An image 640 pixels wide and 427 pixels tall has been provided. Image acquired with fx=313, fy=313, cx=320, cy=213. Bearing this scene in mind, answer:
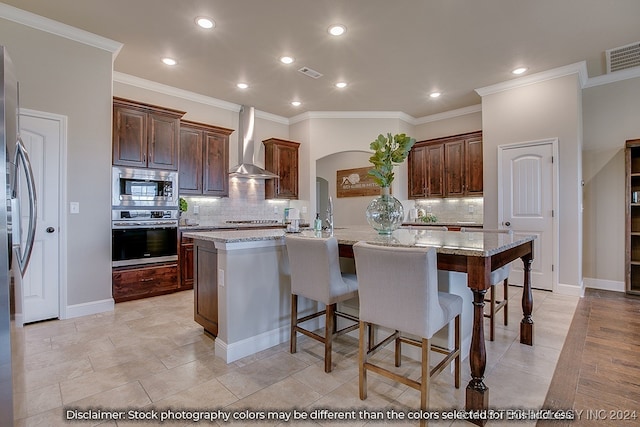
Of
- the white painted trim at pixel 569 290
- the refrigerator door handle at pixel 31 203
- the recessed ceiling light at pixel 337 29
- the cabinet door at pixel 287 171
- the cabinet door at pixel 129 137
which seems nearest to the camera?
the refrigerator door handle at pixel 31 203

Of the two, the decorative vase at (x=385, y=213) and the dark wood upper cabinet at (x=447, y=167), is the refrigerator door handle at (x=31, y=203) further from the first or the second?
the dark wood upper cabinet at (x=447, y=167)

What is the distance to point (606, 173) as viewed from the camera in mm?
4410

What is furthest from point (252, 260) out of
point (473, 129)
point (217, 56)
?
point (473, 129)

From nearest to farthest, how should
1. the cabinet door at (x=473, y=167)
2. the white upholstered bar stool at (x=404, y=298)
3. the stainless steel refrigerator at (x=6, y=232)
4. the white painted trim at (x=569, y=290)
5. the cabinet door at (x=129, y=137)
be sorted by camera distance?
the stainless steel refrigerator at (x=6, y=232) < the white upholstered bar stool at (x=404, y=298) < the cabinet door at (x=129, y=137) < the white painted trim at (x=569, y=290) < the cabinet door at (x=473, y=167)

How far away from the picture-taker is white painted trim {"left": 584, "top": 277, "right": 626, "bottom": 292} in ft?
14.1

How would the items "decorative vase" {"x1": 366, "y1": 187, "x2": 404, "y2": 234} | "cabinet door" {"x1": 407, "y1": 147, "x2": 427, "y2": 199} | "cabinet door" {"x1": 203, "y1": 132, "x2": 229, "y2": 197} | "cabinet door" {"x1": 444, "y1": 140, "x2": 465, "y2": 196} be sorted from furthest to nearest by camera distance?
"cabinet door" {"x1": 407, "y1": 147, "x2": 427, "y2": 199} < "cabinet door" {"x1": 444, "y1": 140, "x2": 465, "y2": 196} < "cabinet door" {"x1": 203, "y1": 132, "x2": 229, "y2": 197} < "decorative vase" {"x1": 366, "y1": 187, "x2": 404, "y2": 234}

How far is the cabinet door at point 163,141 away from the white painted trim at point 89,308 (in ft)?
5.70

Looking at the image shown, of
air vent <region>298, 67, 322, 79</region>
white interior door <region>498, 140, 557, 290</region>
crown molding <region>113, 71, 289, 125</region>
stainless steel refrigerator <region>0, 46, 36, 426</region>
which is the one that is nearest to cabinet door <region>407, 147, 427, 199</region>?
white interior door <region>498, 140, 557, 290</region>

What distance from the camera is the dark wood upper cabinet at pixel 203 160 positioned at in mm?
4707

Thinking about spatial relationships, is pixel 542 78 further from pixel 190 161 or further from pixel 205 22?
pixel 190 161

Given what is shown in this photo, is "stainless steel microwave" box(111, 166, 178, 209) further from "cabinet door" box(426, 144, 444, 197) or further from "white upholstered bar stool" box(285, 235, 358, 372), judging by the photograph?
"cabinet door" box(426, 144, 444, 197)

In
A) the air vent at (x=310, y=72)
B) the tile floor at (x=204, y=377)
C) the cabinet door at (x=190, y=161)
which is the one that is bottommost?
the tile floor at (x=204, y=377)

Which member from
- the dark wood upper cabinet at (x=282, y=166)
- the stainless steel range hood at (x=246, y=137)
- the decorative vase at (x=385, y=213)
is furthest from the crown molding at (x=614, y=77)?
the stainless steel range hood at (x=246, y=137)

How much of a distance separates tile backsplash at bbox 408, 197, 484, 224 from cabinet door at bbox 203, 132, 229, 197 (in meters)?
3.82
